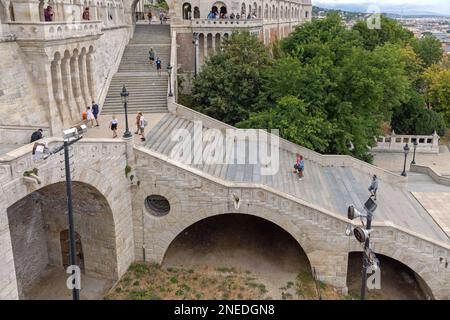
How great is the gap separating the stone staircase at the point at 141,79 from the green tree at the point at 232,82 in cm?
300

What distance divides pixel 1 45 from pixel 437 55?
54.0 meters

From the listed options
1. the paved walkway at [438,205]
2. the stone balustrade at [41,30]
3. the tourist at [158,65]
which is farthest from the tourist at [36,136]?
the paved walkway at [438,205]

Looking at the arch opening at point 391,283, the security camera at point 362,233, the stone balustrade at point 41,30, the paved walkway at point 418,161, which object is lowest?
the arch opening at point 391,283

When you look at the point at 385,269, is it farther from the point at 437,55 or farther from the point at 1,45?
the point at 437,55

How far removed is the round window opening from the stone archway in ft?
6.96

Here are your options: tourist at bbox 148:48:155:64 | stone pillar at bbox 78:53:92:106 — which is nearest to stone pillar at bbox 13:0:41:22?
stone pillar at bbox 78:53:92:106

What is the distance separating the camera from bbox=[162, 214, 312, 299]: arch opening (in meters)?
20.7

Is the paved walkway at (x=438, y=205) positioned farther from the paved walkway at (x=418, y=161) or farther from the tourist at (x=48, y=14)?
the tourist at (x=48, y=14)

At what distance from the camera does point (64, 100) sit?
22906 millimetres

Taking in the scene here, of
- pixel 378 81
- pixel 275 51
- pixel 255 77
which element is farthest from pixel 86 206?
pixel 275 51

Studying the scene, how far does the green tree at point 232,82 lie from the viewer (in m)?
30.9

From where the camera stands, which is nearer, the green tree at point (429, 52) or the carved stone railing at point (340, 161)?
the carved stone railing at point (340, 161)

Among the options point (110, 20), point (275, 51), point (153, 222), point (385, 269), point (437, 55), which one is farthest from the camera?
point (437, 55)

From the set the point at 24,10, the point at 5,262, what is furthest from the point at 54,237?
the point at 24,10
